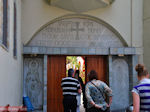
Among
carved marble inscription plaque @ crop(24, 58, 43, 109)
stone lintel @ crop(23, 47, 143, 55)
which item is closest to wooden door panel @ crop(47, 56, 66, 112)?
carved marble inscription plaque @ crop(24, 58, 43, 109)

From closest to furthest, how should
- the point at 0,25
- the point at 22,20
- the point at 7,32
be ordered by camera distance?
the point at 0,25, the point at 7,32, the point at 22,20

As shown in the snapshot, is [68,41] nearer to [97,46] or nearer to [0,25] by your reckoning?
[97,46]

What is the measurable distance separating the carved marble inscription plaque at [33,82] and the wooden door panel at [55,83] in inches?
14.0

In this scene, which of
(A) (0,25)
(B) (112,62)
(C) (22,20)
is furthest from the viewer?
(B) (112,62)

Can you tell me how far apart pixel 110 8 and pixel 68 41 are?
225 centimetres

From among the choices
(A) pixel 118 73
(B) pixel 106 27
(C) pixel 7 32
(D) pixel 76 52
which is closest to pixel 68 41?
(D) pixel 76 52

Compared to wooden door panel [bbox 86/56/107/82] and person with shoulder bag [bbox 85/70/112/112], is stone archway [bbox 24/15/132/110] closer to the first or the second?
Answer: wooden door panel [bbox 86/56/107/82]

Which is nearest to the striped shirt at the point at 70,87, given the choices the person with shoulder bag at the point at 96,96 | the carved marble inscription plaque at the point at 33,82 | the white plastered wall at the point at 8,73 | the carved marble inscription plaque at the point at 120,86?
the white plastered wall at the point at 8,73

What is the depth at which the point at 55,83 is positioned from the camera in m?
11.4

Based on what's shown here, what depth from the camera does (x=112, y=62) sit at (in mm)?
11703

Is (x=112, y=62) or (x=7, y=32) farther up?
(x=7, y=32)

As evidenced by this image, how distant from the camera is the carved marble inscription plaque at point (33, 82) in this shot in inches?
437

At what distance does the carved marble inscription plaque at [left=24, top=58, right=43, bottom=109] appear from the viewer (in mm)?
11102

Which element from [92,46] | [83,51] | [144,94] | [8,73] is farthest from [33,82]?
[144,94]
